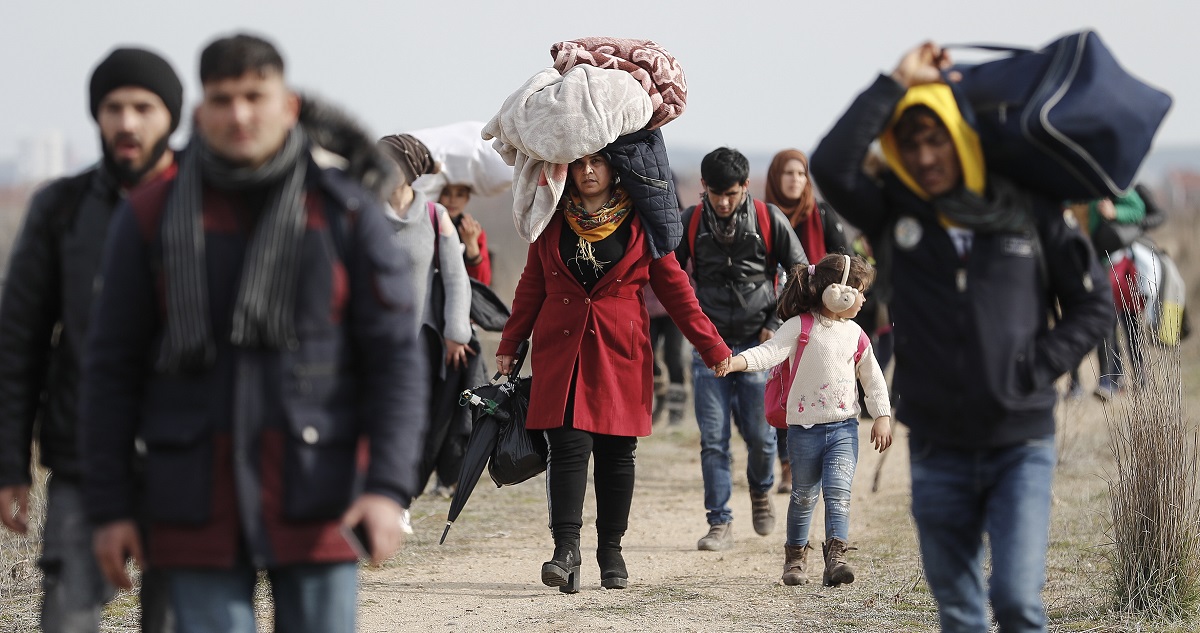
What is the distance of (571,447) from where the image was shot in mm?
6281

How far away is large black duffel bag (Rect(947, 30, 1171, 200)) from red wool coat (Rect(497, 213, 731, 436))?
259 cm

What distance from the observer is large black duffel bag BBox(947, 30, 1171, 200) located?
3592 millimetres

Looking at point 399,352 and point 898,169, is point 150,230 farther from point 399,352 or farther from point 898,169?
point 898,169

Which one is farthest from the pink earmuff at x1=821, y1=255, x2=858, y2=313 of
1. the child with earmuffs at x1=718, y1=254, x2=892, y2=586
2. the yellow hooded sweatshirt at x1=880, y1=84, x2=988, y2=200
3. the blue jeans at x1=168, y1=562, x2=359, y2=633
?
the blue jeans at x1=168, y1=562, x2=359, y2=633

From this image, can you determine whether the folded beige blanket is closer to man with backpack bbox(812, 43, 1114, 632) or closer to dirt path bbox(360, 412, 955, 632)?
dirt path bbox(360, 412, 955, 632)

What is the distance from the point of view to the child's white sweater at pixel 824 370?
6.17 m

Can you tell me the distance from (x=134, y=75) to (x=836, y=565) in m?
3.62

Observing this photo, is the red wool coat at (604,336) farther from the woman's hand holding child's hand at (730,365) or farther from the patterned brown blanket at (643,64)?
the patterned brown blanket at (643,64)

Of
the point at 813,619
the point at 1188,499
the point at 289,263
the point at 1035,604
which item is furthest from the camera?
the point at 813,619

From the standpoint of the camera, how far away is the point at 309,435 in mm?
3062

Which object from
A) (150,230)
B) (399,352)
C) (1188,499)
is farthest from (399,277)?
(1188,499)

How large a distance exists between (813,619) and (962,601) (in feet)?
6.81

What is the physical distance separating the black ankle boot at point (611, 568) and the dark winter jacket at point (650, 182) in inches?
50.6

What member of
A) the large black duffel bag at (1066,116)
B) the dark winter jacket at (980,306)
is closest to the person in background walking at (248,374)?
the dark winter jacket at (980,306)
